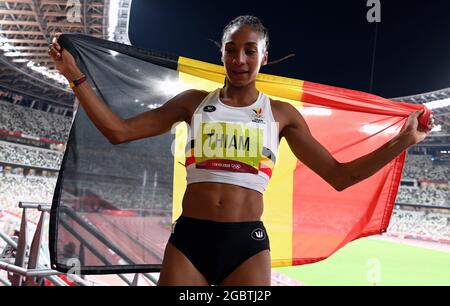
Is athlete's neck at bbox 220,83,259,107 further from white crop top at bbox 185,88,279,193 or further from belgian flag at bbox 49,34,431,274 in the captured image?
belgian flag at bbox 49,34,431,274

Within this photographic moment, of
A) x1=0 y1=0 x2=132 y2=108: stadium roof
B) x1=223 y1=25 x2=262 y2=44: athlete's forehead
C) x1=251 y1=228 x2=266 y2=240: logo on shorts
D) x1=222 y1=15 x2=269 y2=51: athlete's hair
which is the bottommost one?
x1=251 y1=228 x2=266 y2=240: logo on shorts

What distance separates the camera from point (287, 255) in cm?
388

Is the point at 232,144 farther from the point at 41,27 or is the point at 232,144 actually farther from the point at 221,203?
the point at 41,27

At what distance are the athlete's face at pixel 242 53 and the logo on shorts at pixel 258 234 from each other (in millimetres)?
825

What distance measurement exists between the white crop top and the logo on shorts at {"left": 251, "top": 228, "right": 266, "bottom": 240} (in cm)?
22

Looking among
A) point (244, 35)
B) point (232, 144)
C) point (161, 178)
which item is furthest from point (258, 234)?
point (161, 178)

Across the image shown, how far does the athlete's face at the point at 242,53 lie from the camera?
220 centimetres

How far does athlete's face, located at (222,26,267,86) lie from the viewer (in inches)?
86.7

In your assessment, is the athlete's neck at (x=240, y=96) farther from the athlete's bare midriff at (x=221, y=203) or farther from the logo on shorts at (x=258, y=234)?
the logo on shorts at (x=258, y=234)

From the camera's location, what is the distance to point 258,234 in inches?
84.9

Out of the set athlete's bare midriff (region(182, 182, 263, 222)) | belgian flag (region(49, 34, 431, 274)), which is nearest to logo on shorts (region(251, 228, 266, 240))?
athlete's bare midriff (region(182, 182, 263, 222))

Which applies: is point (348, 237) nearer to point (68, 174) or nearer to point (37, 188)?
point (68, 174)

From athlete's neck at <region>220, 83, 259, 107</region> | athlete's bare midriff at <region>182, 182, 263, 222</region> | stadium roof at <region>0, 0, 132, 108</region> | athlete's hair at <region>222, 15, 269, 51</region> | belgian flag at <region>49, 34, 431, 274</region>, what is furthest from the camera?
stadium roof at <region>0, 0, 132, 108</region>
